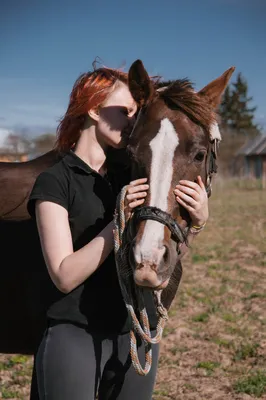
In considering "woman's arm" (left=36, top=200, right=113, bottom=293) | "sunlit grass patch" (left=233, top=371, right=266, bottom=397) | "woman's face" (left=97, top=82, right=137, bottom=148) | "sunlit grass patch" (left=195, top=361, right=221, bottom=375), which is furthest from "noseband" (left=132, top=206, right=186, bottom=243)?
"sunlit grass patch" (left=195, top=361, right=221, bottom=375)

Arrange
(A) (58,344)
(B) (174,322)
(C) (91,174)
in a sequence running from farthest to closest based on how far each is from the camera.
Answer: (B) (174,322) → (C) (91,174) → (A) (58,344)

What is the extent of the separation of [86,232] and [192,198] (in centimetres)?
46

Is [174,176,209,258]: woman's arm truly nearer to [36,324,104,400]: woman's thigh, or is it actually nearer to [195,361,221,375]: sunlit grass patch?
[36,324,104,400]: woman's thigh

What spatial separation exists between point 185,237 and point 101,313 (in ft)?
1.50

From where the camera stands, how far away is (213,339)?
16.6 ft

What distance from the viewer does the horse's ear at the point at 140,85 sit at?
2061 mm

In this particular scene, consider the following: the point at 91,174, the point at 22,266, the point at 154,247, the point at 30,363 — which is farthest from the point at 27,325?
the point at 30,363

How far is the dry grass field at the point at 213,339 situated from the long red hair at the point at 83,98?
8.72 ft

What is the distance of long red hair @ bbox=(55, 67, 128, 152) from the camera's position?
201cm

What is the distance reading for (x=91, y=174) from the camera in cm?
197

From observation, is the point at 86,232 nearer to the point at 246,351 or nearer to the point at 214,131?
the point at 214,131

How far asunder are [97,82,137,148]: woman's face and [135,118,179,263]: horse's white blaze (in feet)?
Result: 0.64

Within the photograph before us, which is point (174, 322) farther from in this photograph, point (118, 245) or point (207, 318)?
point (118, 245)

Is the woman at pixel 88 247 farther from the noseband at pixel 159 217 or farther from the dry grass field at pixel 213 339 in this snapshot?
the dry grass field at pixel 213 339
